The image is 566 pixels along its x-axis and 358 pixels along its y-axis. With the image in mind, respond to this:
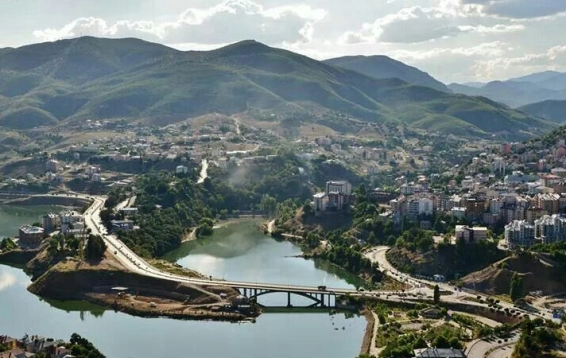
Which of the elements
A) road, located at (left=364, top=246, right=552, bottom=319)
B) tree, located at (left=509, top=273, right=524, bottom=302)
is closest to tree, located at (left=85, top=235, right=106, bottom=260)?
road, located at (left=364, top=246, right=552, bottom=319)

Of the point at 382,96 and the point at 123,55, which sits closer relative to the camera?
the point at 382,96

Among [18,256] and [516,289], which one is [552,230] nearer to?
[516,289]

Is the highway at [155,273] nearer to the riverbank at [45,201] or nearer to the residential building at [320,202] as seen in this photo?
the residential building at [320,202]

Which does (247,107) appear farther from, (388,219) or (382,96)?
(388,219)

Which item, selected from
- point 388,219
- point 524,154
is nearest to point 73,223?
point 388,219

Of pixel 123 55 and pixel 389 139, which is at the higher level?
pixel 123 55

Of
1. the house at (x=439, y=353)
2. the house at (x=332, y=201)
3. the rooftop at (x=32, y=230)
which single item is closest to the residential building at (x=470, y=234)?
the house at (x=332, y=201)
